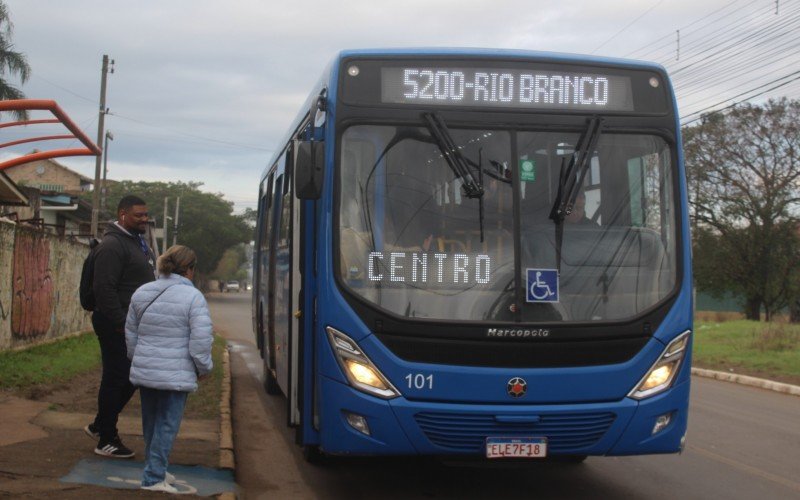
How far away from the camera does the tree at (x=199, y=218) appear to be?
79250 millimetres

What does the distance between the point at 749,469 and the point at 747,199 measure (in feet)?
122

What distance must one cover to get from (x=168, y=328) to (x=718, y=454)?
5.53 meters

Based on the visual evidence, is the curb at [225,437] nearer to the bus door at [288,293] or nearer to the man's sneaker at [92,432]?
the bus door at [288,293]

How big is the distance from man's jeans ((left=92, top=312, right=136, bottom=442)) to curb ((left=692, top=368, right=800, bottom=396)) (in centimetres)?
1202

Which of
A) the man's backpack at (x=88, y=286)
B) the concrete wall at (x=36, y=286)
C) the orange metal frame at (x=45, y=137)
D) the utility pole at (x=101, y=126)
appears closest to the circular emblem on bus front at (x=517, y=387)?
the man's backpack at (x=88, y=286)

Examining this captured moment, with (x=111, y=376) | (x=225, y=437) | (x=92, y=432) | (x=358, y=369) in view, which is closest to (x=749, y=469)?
(x=358, y=369)

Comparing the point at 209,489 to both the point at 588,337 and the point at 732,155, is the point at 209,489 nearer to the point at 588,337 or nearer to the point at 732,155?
the point at 588,337

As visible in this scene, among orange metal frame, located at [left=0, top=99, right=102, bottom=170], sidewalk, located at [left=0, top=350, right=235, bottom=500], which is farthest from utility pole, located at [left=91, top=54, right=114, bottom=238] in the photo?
sidewalk, located at [left=0, top=350, right=235, bottom=500]

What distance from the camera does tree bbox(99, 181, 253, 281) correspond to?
7925 centimetres

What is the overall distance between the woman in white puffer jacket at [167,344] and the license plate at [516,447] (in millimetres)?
1852

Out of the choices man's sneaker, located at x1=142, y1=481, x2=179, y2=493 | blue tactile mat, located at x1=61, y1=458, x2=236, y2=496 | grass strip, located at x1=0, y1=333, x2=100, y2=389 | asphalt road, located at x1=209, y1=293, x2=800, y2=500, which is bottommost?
asphalt road, located at x1=209, y1=293, x2=800, y2=500

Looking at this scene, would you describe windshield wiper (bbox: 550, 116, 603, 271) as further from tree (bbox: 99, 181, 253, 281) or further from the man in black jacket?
tree (bbox: 99, 181, 253, 281)

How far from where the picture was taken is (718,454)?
8.95 metres

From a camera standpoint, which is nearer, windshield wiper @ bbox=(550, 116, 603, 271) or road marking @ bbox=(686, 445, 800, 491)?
windshield wiper @ bbox=(550, 116, 603, 271)
